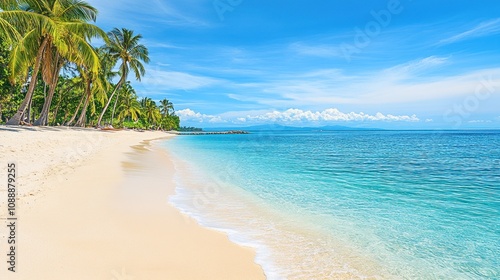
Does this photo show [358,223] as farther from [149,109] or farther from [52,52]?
[149,109]

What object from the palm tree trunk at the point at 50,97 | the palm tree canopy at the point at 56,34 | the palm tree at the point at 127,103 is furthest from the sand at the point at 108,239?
the palm tree at the point at 127,103

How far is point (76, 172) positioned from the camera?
1096 centimetres

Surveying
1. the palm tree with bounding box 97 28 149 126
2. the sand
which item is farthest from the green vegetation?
the sand

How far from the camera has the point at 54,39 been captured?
20.5 metres

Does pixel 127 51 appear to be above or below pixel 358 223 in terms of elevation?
above

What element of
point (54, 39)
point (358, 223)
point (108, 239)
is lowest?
point (358, 223)

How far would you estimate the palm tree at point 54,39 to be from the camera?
2059 centimetres

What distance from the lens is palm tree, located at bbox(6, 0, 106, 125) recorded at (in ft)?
67.6

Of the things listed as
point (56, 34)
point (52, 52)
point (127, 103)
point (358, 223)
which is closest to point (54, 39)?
point (56, 34)

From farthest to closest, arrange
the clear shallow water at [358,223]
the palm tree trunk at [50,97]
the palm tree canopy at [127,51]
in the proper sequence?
the palm tree canopy at [127,51] < the palm tree trunk at [50,97] < the clear shallow water at [358,223]

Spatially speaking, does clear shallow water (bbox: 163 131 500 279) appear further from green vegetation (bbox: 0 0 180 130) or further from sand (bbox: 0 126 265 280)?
green vegetation (bbox: 0 0 180 130)

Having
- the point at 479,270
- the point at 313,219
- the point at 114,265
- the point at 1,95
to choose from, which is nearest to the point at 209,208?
the point at 313,219

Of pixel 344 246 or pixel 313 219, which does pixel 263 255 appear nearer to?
pixel 344 246

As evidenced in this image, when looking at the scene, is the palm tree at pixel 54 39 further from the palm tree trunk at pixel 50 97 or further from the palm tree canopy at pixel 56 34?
the palm tree trunk at pixel 50 97
